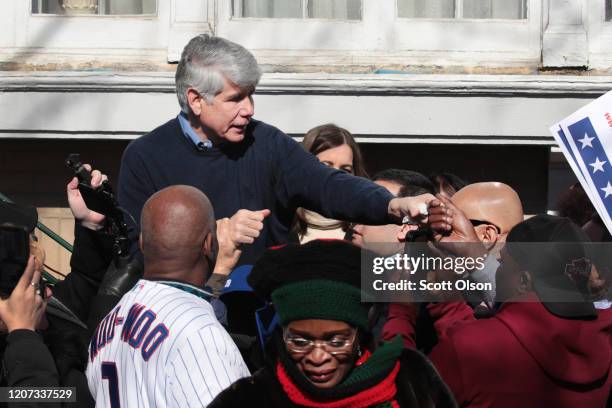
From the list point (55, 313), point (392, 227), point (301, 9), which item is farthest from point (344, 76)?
point (55, 313)

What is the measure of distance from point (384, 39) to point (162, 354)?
5.03 meters

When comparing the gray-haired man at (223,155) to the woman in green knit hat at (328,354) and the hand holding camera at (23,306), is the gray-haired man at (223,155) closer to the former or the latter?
the hand holding camera at (23,306)

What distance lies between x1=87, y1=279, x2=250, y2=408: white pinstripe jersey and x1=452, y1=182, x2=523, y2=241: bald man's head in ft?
4.52

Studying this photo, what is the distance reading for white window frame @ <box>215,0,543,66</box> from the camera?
821 centimetres

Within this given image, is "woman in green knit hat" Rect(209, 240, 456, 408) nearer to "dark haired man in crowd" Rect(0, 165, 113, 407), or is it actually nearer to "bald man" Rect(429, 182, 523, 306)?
"bald man" Rect(429, 182, 523, 306)

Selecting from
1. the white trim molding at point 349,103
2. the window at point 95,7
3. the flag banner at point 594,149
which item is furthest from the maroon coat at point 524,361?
the window at point 95,7

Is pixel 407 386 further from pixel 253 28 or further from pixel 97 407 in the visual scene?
pixel 253 28

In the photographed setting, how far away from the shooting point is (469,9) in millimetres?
8344

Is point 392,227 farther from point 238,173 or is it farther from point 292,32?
point 292,32

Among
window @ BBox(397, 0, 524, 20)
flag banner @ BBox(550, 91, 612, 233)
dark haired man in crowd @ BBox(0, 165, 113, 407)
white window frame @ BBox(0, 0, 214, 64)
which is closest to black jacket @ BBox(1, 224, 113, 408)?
dark haired man in crowd @ BBox(0, 165, 113, 407)

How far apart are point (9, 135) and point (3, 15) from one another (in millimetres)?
842

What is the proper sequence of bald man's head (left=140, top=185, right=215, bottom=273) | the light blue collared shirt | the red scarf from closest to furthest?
the red scarf, bald man's head (left=140, top=185, right=215, bottom=273), the light blue collared shirt

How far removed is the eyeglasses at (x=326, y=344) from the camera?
334 cm

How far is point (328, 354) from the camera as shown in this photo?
333 centimetres
